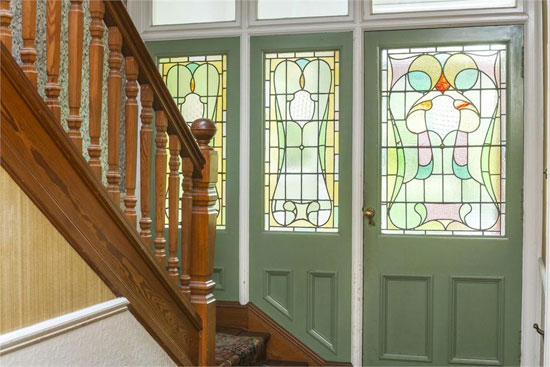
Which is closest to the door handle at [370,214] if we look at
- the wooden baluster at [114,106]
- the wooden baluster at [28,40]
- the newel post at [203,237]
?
the newel post at [203,237]

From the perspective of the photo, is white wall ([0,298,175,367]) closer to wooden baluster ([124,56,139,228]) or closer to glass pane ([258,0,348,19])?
wooden baluster ([124,56,139,228])

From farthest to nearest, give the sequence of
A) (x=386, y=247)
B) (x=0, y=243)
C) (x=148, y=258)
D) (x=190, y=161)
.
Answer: (x=386, y=247), (x=190, y=161), (x=148, y=258), (x=0, y=243)

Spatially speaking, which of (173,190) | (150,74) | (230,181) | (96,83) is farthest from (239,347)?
(96,83)

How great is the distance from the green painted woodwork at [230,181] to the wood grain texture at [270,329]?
0.08m

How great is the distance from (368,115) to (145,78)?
1.73 metres

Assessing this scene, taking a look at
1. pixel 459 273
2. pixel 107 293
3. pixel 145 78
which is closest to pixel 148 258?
pixel 107 293

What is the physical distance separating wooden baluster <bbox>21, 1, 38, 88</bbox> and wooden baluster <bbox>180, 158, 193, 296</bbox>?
2.97 feet

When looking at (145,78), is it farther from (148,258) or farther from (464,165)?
(464,165)

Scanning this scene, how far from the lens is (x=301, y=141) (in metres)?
3.73

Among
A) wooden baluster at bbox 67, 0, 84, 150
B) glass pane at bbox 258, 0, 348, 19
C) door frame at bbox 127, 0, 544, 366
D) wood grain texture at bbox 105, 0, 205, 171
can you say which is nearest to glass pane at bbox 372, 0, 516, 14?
door frame at bbox 127, 0, 544, 366

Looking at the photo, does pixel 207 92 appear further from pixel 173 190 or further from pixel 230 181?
pixel 173 190

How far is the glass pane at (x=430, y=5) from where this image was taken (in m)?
3.57

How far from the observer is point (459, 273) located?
3.57 meters

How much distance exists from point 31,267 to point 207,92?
235 centimetres
